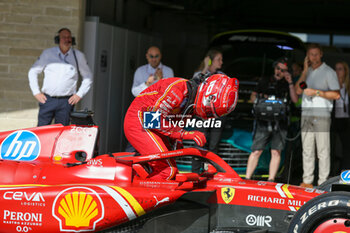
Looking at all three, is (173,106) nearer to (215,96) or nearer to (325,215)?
(215,96)

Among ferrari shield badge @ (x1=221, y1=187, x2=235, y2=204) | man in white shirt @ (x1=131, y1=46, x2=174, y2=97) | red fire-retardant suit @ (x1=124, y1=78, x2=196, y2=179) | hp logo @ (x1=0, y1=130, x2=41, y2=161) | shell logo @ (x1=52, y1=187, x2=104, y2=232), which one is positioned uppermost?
man in white shirt @ (x1=131, y1=46, x2=174, y2=97)

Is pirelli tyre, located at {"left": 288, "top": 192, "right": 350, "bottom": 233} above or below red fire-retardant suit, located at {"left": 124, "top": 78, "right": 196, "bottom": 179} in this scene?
below

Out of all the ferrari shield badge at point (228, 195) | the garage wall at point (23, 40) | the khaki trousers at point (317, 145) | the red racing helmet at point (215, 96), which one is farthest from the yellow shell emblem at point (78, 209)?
the garage wall at point (23, 40)

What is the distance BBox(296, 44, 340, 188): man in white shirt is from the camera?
8695 mm

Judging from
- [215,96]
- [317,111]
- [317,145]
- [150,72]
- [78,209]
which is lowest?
[78,209]

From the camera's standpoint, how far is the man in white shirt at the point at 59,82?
28.6 ft

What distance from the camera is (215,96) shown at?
550 centimetres

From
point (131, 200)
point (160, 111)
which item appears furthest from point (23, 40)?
point (131, 200)

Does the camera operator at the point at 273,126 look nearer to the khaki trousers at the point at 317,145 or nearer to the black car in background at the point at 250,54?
the khaki trousers at the point at 317,145

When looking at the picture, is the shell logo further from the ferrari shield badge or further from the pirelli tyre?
the pirelli tyre

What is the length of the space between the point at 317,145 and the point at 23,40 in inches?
188

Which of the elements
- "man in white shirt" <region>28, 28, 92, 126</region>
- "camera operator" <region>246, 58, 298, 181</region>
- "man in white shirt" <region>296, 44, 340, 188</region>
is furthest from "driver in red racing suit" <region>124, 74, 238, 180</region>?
"man in white shirt" <region>296, 44, 340, 188</region>

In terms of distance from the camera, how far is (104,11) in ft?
41.0

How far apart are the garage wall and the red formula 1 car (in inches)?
179
